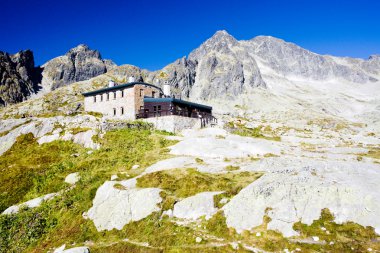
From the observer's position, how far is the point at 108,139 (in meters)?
53.6

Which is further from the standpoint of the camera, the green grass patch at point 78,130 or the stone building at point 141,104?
the stone building at point 141,104

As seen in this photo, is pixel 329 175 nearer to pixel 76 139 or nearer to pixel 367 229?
pixel 367 229

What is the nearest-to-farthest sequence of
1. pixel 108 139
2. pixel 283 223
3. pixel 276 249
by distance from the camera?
pixel 276 249, pixel 283 223, pixel 108 139

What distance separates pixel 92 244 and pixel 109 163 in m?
18.1

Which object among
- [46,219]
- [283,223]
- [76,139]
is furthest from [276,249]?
[76,139]

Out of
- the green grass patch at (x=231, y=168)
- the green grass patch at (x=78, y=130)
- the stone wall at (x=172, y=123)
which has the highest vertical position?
the stone wall at (x=172, y=123)

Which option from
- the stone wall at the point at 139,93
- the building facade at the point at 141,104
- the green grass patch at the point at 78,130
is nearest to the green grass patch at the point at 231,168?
the green grass patch at the point at 78,130

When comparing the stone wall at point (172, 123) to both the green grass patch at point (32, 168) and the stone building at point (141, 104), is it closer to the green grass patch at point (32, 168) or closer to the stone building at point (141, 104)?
the stone building at point (141, 104)

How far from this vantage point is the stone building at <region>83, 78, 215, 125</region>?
68.3 meters

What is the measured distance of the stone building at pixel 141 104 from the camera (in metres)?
68.3

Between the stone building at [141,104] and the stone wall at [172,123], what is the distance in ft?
Result: 4.64

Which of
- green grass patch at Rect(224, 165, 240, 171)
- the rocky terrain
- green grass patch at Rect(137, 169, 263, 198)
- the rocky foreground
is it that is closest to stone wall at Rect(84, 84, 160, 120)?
the rocky terrain

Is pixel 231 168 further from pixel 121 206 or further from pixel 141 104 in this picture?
pixel 141 104

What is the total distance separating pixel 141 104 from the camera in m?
73.1
